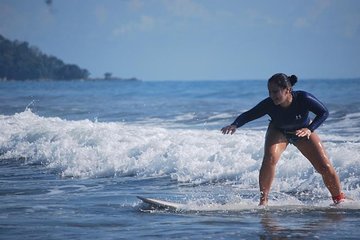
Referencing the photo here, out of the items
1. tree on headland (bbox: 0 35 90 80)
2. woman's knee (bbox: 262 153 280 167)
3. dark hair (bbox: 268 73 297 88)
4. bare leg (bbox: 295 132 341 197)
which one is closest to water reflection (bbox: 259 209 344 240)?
bare leg (bbox: 295 132 341 197)

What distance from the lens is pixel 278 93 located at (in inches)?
297

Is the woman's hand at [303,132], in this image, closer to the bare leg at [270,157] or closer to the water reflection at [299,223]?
the bare leg at [270,157]

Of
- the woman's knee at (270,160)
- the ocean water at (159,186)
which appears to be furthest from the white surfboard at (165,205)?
the woman's knee at (270,160)

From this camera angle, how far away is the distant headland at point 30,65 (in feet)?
498

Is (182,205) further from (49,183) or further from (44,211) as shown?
(49,183)

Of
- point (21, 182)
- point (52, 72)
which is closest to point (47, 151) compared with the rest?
point (21, 182)

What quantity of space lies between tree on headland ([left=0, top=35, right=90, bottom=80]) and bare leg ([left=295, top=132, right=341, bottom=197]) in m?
147

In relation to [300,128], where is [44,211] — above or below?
below

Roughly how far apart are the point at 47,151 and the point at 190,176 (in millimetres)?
Result: 4713

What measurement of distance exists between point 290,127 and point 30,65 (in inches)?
6306

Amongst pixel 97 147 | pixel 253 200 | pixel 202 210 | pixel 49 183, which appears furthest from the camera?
pixel 97 147

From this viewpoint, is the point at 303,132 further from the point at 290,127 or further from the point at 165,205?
the point at 165,205

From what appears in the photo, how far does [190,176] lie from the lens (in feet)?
36.3

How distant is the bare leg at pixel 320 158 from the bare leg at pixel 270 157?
0.26m
